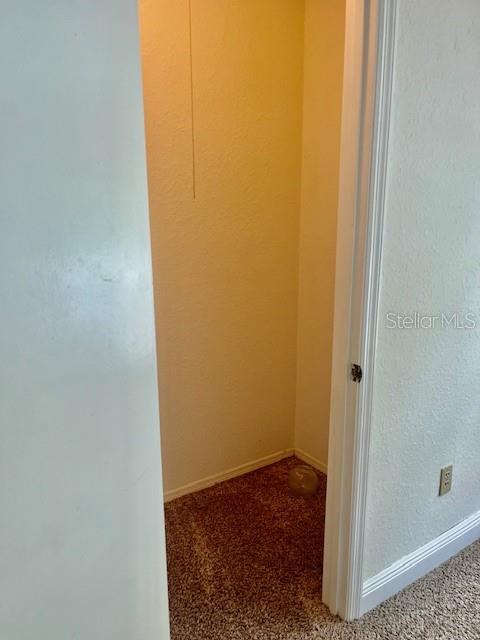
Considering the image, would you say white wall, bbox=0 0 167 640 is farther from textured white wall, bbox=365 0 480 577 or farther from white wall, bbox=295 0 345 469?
white wall, bbox=295 0 345 469

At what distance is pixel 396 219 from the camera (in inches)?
50.3

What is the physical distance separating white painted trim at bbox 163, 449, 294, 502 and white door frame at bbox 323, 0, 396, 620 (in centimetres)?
88

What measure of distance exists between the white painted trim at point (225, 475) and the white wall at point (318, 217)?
152 mm

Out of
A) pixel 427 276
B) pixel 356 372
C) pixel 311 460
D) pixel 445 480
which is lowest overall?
pixel 311 460

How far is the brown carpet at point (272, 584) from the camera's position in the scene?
→ 143cm

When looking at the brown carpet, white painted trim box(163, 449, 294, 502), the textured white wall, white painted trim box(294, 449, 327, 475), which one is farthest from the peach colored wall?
the textured white wall

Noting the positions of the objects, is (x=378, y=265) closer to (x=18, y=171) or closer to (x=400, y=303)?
(x=400, y=303)

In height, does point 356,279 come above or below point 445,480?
above

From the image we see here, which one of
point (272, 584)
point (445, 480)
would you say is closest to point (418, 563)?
point (445, 480)

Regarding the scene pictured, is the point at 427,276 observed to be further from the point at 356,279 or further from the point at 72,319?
the point at 72,319

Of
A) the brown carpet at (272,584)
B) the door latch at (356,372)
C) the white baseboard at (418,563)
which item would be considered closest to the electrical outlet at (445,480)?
the white baseboard at (418,563)

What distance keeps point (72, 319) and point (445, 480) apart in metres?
1.59

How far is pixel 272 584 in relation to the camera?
5.29 ft

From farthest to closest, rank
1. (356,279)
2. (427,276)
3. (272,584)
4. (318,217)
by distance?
(318,217) → (272,584) → (427,276) → (356,279)
